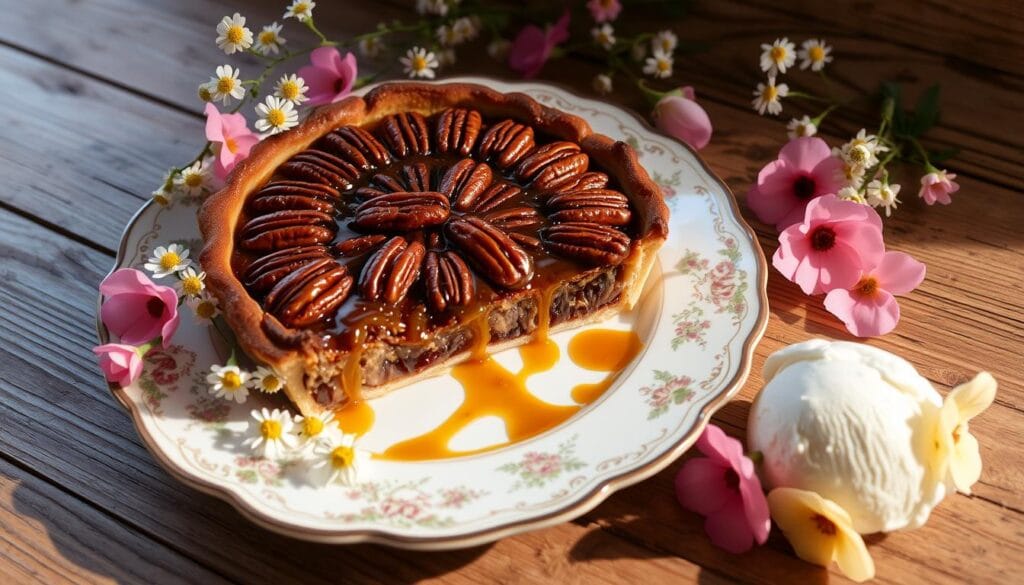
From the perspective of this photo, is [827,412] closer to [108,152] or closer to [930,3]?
[930,3]

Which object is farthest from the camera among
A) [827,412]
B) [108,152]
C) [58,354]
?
[108,152]

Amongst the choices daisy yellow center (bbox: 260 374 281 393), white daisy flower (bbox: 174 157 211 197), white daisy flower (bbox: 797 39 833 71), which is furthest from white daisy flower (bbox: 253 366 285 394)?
white daisy flower (bbox: 797 39 833 71)

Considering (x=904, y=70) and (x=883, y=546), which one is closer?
(x=883, y=546)

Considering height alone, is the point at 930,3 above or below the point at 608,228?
above

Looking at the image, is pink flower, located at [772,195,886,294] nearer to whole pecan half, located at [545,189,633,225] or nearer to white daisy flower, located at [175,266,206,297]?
whole pecan half, located at [545,189,633,225]

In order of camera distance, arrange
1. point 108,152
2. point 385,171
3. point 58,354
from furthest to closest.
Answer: point 108,152, point 385,171, point 58,354

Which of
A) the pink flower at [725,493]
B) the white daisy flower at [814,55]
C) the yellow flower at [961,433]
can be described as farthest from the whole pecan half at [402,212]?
the white daisy flower at [814,55]

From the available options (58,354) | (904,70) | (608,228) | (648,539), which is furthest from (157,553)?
(904,70)

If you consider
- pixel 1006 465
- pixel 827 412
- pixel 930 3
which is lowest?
pixel 1006 465
